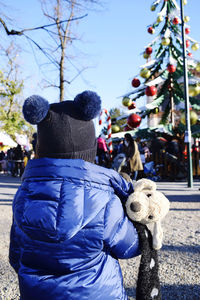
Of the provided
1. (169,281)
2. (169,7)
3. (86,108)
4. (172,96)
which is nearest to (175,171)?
(172,96)

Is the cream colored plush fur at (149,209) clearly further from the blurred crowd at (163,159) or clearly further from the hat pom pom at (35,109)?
the blurred crowd at (163,159)

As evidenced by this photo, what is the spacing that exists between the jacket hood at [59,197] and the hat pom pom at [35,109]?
0.66 feet

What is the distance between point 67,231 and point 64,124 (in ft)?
1.65

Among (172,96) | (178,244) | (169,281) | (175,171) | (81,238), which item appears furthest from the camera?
(172,96)

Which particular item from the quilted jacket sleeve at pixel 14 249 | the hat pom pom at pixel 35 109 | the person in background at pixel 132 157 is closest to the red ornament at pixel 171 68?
the person in background at pixel 132 157

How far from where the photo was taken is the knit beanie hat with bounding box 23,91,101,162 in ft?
4.47

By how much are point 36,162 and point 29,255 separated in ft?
1.36

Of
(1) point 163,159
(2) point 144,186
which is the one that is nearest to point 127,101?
(1) point 163,159

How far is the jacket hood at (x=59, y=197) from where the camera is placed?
1.18 m

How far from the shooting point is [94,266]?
1.29 meters

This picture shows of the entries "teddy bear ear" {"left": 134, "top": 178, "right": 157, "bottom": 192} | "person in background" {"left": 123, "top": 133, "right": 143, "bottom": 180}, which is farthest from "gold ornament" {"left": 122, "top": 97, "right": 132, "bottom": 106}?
"teddy bear ear" {"left": 134, "top": 178, "right": 157, "bottom": 192}

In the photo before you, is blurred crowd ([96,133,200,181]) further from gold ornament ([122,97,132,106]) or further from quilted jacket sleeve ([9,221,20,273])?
quilted jacket sleeve ([9,221,20,273])

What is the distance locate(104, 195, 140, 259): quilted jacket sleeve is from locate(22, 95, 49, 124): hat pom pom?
52 centimetres

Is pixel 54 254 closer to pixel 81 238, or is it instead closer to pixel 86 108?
pixel 81 238
